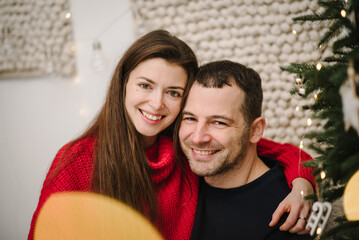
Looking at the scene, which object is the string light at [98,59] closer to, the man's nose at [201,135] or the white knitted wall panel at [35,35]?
the white knitted wall panel at [35,35]

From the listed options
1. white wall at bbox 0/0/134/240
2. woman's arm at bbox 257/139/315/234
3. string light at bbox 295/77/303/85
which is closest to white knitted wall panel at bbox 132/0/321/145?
white wall at bbox 0/0/134/240

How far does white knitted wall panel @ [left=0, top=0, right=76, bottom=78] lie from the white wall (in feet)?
0.31

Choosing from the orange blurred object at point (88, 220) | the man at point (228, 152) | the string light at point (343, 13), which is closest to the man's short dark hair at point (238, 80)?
the man at point (228, 152)

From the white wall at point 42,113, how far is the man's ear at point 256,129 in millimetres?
1152

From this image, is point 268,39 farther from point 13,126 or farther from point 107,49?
point 13,126

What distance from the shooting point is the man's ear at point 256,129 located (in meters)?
1.31

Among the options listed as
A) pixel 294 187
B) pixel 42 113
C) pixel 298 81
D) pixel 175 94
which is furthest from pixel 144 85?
pixel 42 113

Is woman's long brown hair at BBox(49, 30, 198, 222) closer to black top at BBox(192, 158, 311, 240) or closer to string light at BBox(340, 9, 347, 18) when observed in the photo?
black top at BBox(192, 158, 311, 240)

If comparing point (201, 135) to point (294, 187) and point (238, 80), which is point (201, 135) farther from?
point (294, 187)

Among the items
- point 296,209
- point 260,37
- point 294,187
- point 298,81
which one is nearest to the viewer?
point 298,81

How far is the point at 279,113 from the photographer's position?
73.6 inches

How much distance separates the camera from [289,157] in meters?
1.36

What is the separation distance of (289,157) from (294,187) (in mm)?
218

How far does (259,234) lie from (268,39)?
120 cm
